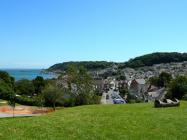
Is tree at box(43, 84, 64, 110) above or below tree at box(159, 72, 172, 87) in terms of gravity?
below

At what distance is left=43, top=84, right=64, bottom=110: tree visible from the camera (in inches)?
2349

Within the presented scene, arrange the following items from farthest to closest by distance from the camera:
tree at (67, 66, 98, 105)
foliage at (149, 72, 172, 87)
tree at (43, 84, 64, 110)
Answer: foliage at (149, 72, 172, 87) → tree at (43, 84, 64, 110) → tree at (67, 66, 98, 105)

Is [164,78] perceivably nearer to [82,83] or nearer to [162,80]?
[162,80]

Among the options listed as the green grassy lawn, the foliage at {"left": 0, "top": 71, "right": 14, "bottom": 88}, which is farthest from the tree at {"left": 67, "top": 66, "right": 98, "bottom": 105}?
the green grassy lawn

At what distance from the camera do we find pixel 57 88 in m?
59.2

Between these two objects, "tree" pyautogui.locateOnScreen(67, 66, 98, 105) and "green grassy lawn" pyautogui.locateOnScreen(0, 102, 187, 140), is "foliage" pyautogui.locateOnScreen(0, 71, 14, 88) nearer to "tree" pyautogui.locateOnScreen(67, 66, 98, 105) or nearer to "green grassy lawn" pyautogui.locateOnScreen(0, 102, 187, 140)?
"tree" pyautogui.locateOnScreen(67, 66, 98, 105)

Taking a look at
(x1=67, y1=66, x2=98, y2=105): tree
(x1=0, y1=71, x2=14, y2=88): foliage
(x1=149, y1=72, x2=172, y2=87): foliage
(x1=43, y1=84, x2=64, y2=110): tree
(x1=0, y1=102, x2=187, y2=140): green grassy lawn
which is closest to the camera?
(x1=0, y1=102, x2=187, y2=140): green grassy lawn

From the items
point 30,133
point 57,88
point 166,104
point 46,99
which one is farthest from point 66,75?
point 30,133

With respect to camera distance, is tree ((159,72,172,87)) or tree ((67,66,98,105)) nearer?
tree ((67,66,98,105))

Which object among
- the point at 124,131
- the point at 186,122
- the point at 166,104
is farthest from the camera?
the point at 166,104

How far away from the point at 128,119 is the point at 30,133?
14.8 ft

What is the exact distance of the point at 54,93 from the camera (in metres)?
60.4

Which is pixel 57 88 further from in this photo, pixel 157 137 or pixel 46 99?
pixel 157 137

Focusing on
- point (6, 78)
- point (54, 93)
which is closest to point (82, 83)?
point (54, 93)
